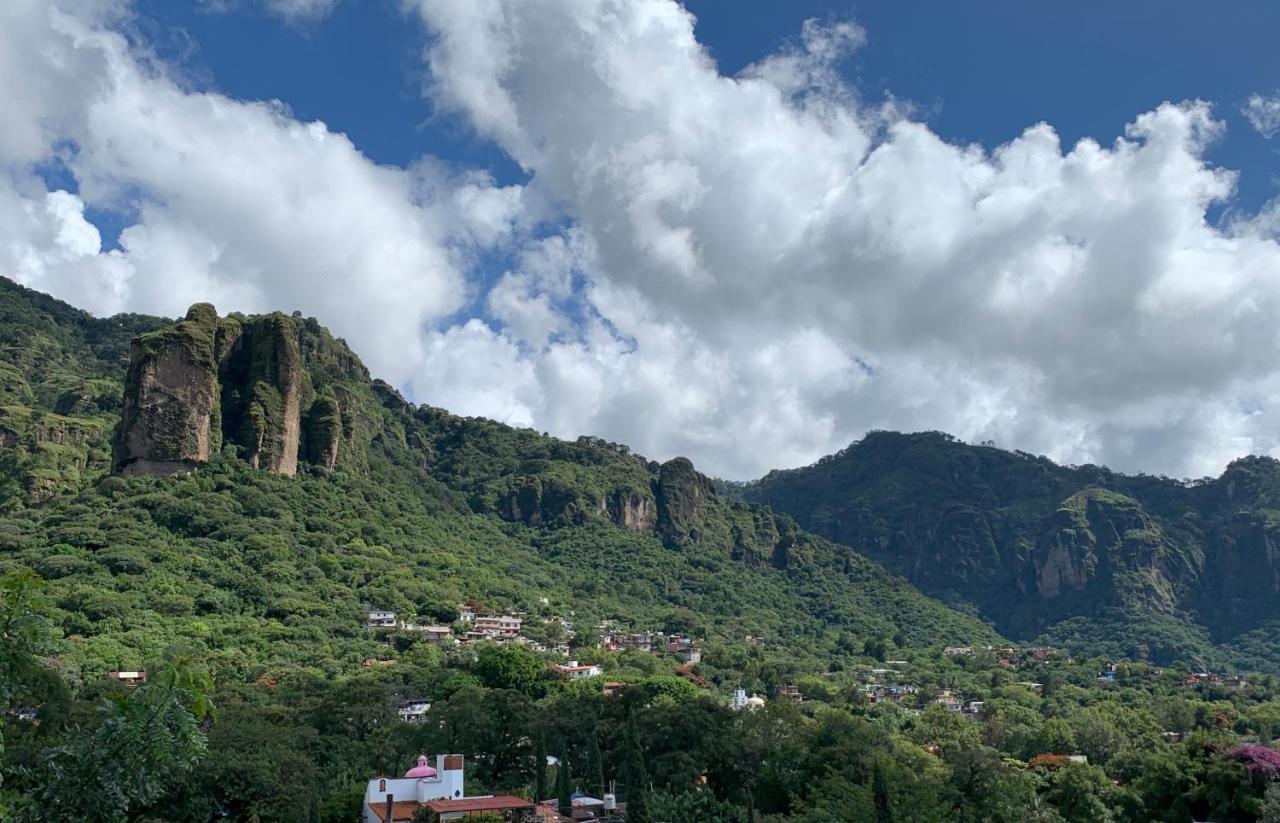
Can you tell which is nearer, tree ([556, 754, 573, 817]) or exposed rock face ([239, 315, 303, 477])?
tree ([556, 754, 573, 817])

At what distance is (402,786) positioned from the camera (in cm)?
3962

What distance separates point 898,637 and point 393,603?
9465 centimetres

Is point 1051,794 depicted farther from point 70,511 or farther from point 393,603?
point 70,511

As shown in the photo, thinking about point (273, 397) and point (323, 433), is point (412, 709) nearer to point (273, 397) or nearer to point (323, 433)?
point (273, 397)

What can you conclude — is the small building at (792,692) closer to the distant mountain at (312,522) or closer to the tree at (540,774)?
the distant mountain at (312,522)

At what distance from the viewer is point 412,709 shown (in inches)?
2557

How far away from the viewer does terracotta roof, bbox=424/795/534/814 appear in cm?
3759

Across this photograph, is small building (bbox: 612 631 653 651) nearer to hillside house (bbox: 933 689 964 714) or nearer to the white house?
hillside house (bbox: 933 689 964 714)

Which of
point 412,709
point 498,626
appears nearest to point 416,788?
point 412,709

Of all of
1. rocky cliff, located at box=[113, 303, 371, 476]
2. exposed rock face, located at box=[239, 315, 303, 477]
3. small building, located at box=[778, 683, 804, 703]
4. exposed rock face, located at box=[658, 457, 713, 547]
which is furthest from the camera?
exposed rock face, located at box=[658, 457, 713, 547]

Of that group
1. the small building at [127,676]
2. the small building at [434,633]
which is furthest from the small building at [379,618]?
the small building at [127,676]

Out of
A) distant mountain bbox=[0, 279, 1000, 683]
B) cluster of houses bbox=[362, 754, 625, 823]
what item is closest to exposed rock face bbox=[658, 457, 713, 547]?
distant mountain bbox=[0, 279, 1000, 683]

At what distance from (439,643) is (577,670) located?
12730 mm

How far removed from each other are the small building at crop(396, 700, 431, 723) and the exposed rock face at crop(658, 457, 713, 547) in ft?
388
